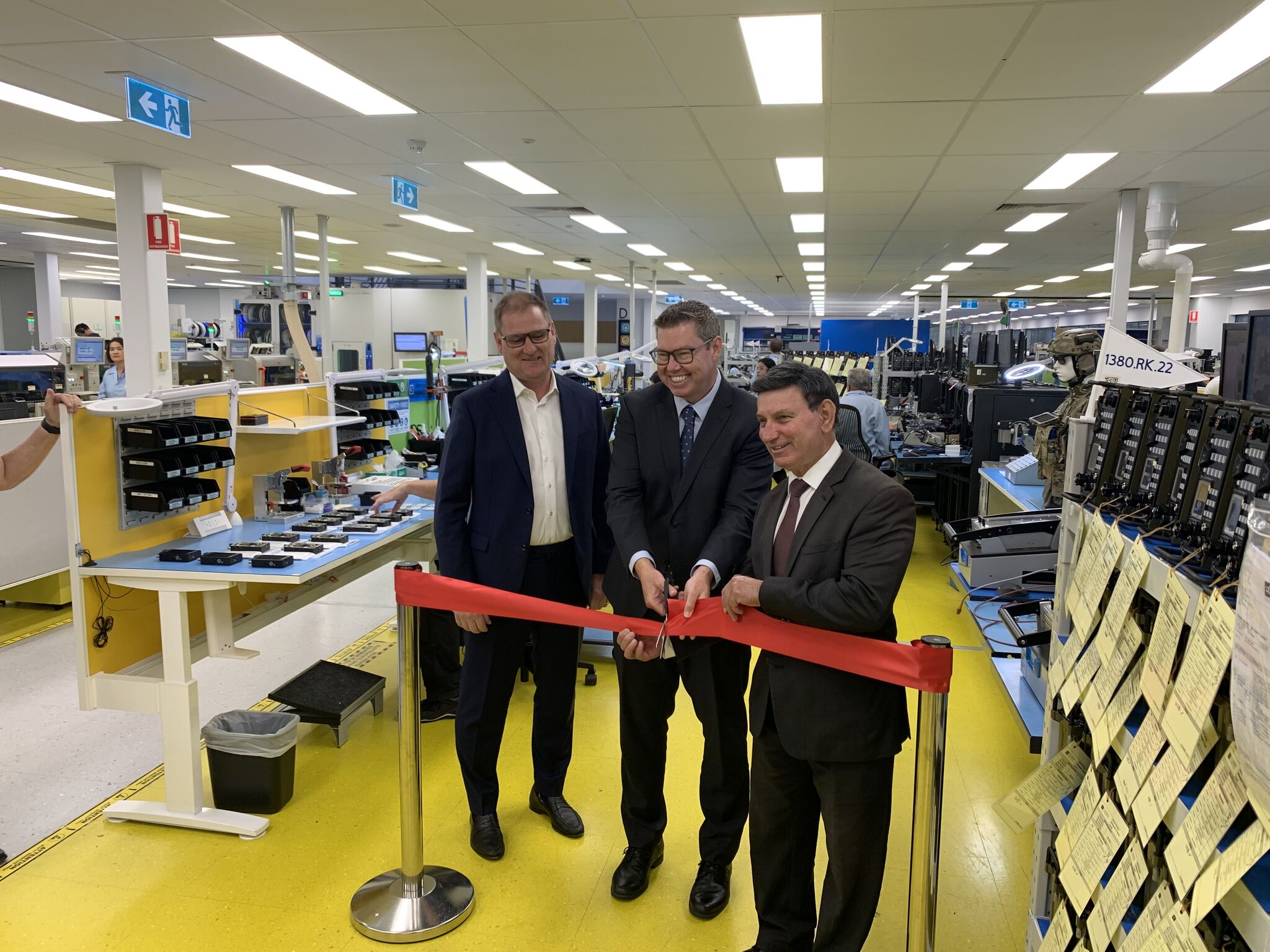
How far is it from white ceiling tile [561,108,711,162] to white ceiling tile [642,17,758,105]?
1.17 feet

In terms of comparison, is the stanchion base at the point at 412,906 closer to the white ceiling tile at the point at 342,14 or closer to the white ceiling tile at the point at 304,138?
the white ceiling tile at the point at 342,14

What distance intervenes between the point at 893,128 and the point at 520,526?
12.2 feet

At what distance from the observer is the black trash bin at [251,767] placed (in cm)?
303

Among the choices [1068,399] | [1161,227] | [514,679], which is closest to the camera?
[514,679]

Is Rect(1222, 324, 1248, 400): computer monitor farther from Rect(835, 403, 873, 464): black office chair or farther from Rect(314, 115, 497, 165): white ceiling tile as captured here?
Rect(835, 403, 873, 464): black office chair

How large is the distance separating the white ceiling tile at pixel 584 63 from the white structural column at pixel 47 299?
44.6ft

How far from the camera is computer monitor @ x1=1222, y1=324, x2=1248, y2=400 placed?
6.97 feet

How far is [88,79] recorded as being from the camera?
4355 mm

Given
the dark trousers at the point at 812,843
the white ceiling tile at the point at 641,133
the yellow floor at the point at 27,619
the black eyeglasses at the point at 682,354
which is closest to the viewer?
A: the dark trousers at the point at 812,843

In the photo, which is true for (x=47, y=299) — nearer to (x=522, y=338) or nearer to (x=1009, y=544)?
(x=522, y=338)

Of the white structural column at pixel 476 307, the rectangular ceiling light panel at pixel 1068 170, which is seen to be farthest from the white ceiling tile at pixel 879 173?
the white structural column at pixel 476 307

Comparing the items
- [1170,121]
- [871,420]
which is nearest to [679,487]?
[1170,121]

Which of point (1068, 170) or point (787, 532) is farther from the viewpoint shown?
point (1068, 170)

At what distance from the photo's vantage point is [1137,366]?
2217mm
